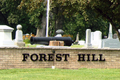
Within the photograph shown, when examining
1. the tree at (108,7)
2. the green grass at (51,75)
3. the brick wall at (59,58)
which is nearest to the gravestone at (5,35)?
the tree at (108,7)

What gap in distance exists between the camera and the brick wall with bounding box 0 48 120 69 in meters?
13.8

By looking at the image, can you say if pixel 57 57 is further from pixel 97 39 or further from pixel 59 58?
pixel 97 39

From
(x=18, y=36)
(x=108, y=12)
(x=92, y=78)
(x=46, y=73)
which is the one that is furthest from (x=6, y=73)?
(x=18, y=36)

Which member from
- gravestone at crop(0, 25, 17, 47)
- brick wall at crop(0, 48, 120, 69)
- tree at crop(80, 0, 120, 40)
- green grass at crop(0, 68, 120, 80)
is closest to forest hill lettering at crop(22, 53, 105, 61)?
brick wall at crop(0, 48, 120, 69)

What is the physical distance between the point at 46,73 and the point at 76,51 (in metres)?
2.20

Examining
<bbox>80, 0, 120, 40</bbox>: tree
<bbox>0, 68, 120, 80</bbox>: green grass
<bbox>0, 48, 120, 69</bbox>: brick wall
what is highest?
<bbox>80, 0, 120, 40</bbox>: tree

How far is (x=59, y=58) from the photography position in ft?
46.2

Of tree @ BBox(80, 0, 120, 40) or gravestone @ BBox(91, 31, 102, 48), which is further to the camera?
gravestone @ BBox(91, 31, 102, 48)

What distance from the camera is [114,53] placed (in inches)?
563

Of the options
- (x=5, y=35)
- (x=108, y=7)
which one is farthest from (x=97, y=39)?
(x=108, y=7)

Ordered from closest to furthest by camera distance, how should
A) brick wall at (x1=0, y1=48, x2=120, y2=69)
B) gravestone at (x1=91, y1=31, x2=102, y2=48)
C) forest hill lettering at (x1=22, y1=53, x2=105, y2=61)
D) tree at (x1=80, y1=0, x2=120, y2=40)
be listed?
1. brick wall at (x1=0, y1=48, x2=120, y2=69)
2. forest hill lettering at (x1=22, y1=53, x2=105, y2=61)
3. tree at (x1=80, y1=0, x2=120, y2=40)
4. gravestone at (x1=91, y1=31, x2=102, y2=48)

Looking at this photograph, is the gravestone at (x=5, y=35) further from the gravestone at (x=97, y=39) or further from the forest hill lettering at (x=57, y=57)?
the gravestone at (x=97, y=39)

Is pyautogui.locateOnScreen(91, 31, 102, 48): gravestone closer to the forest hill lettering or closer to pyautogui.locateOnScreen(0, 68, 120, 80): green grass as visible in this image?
the forest hill lettering

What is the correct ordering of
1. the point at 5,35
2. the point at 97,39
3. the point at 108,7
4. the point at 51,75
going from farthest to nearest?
the point at 97,39 < the point at 5,35 < the point at 108,7 < the point at 51,75
